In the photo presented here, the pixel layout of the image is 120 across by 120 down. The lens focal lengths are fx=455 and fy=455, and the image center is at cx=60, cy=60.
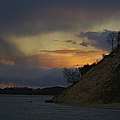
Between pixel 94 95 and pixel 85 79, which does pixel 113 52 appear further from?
pixel 94 95

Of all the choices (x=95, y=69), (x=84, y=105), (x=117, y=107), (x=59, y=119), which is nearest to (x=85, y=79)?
(x=95, y=69)

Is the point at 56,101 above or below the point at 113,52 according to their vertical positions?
below

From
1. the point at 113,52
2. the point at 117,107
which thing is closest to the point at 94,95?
the point at 117,107

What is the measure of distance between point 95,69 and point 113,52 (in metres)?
10.2

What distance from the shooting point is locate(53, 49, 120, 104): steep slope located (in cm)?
15138

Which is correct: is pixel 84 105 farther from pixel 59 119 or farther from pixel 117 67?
pixel 59 119

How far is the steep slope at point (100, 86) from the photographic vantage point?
151 m

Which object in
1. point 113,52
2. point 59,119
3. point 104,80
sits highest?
point 113,52

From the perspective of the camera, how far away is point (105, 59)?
17312 centimetres

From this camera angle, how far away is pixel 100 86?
15638 centimetres

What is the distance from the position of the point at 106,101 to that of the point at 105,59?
2714 centimetres

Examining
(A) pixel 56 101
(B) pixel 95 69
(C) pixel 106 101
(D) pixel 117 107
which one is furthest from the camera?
(A) pixel 56 101

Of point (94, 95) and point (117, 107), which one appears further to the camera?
point (94, 95)

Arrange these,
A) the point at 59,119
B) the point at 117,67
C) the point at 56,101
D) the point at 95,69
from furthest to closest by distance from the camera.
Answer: the point at 56,101
the point at 95,69
the point at 117,67
the point at 59,119
